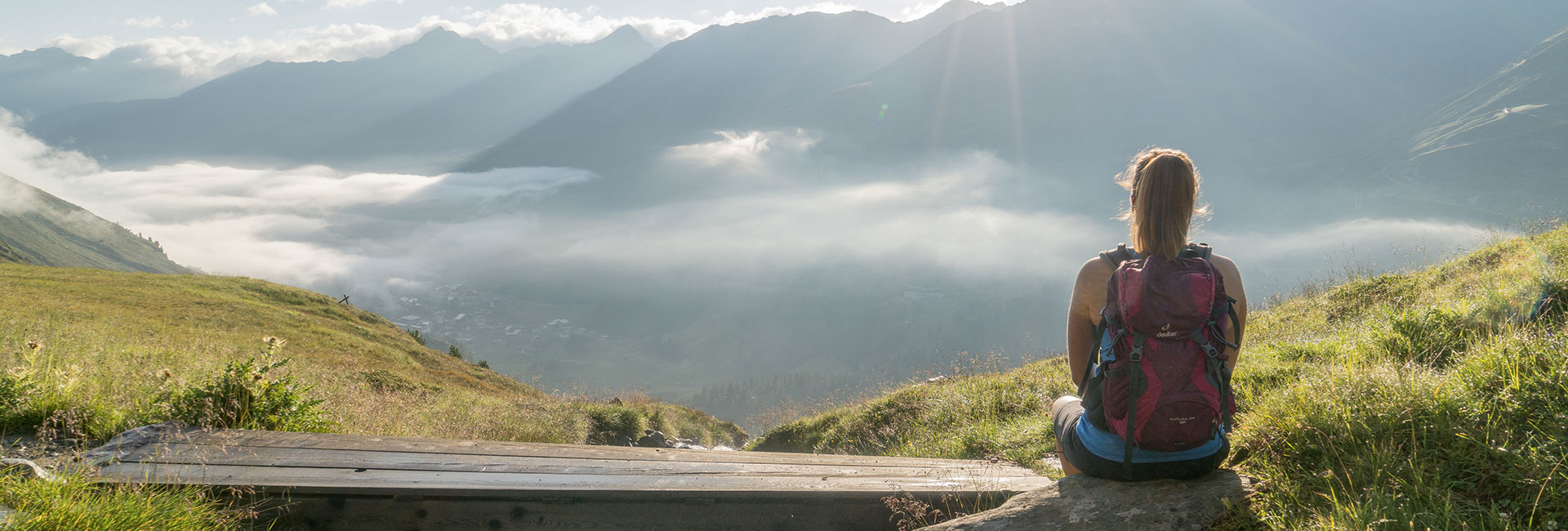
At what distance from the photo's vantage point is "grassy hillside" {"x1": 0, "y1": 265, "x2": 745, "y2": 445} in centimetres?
559

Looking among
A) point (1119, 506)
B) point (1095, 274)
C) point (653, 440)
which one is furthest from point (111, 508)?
point (653, 440)

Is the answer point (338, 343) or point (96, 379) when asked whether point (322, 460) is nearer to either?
point (96, 379)

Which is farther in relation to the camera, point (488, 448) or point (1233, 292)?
point (488, 448)

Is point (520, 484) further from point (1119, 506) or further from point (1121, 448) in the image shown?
point (1121, 448)

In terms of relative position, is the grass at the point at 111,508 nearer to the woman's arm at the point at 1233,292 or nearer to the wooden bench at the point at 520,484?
the wooden bench at the point at 520,484

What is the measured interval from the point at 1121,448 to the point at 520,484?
11.0 feet

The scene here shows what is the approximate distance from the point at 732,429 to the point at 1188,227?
108 ft

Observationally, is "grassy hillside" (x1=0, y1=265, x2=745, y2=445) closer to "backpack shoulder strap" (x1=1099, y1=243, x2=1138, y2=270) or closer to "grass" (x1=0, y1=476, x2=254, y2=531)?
"grass" (x1=0, y1=476, x2=254, y2=531)

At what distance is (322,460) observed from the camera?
4508 millimetres

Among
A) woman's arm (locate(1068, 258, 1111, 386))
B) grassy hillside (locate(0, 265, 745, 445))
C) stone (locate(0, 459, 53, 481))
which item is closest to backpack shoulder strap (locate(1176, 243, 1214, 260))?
woman's arm (locate(1068, 258, 1111, 386))

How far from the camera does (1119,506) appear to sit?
11.1 feet

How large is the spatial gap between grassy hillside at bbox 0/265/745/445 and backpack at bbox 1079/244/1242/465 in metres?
6.44

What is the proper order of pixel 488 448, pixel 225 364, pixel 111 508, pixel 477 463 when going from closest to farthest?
pixel 111 508 < pixel 477 463 < pixel 488 448 < pixel 225 364

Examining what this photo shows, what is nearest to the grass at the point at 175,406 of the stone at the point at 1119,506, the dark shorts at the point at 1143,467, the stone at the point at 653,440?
the stone at the point at 653,440
